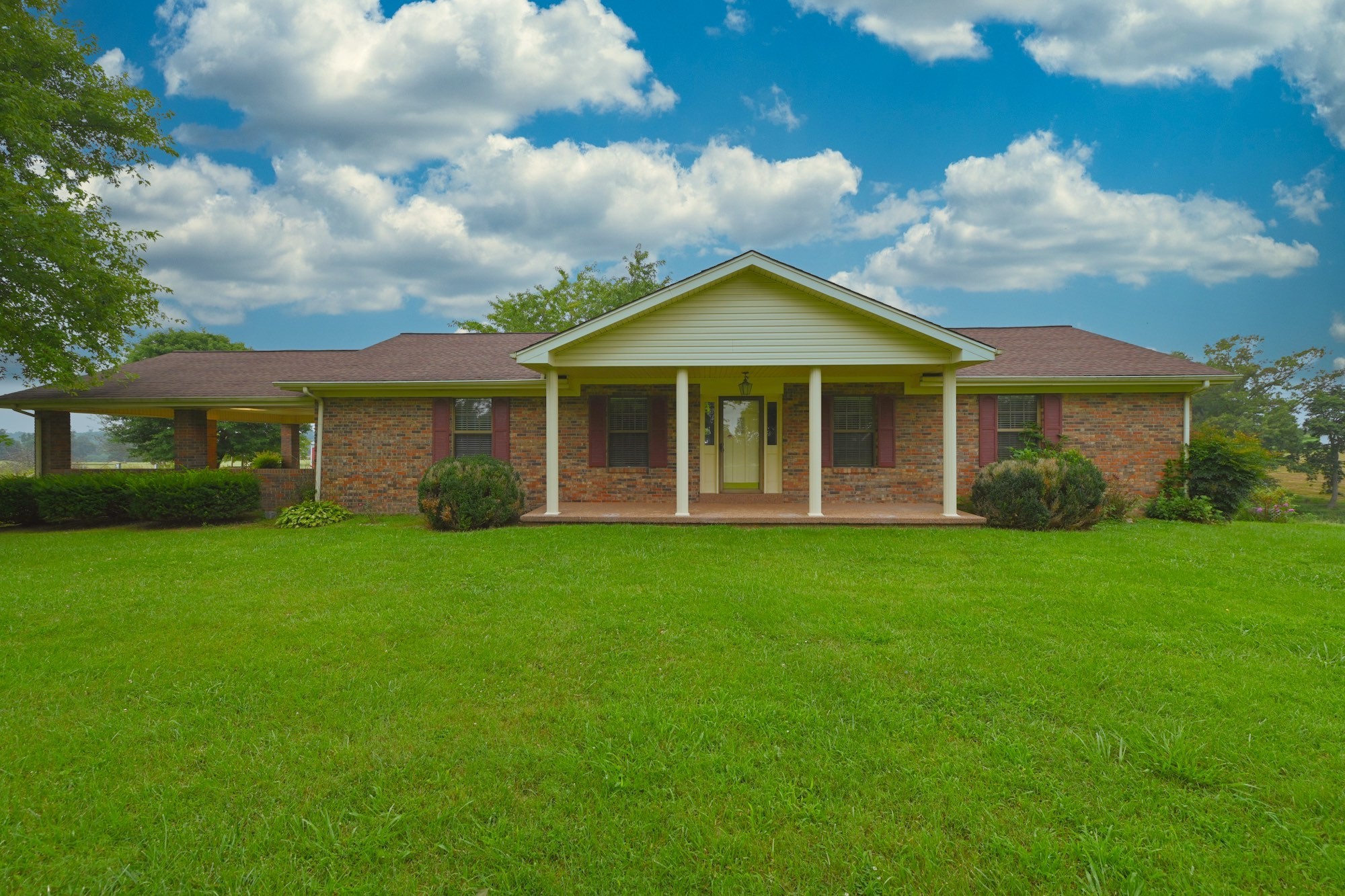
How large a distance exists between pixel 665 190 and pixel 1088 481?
17959 mm

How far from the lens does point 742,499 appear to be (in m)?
12.0

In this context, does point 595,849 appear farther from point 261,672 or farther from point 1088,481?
point 1088,481

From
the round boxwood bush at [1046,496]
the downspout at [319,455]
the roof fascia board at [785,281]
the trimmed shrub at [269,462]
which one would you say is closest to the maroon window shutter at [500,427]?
the roof fascia board at [785,281]

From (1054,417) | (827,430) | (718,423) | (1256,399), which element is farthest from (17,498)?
(1256,399)

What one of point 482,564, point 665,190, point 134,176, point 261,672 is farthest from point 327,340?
point 261,672

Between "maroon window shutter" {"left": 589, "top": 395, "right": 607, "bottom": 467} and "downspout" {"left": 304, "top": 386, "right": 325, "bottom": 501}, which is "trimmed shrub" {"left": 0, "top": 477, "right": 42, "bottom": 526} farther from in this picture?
"maroon window shutter" {"left": 589, "top": 395, "right": 607, "bottom": 467}

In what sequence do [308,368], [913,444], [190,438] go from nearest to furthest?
1. [913,444]
2. [190,438]
3. [308,368]

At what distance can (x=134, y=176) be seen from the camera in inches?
513

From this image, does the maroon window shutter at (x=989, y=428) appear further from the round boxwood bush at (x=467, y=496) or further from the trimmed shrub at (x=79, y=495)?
the trimmed shrub at (x=79, y=495)

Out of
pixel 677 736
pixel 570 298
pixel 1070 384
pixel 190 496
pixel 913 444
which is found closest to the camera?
pixel 677 736

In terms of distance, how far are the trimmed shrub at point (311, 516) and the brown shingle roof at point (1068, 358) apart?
1330 centimetres

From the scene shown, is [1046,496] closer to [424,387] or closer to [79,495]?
[424,387]

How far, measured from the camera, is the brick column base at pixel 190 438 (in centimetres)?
1312

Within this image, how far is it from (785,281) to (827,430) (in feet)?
12.5
